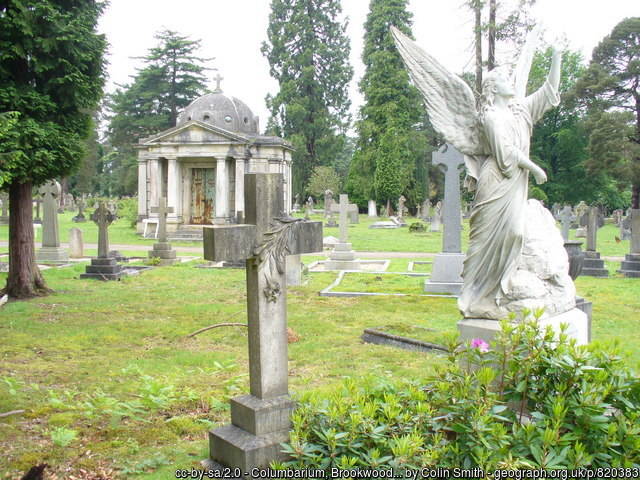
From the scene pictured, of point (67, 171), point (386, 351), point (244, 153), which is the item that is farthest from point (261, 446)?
point (244, 153)

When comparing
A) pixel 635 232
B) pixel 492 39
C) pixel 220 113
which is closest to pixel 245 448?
pixel 635 232

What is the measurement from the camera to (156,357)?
6.78m

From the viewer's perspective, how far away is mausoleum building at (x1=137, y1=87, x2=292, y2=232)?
86.7 feet

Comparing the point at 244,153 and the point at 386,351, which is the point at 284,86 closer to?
the point at 244,153

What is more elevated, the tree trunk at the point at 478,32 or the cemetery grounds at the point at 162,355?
the tree trunk at the point at 478,32

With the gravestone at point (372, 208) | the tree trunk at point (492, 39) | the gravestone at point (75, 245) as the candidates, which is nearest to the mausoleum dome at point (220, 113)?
the gravestone at point (75, 245)

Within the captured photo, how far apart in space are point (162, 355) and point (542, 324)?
4.44 m

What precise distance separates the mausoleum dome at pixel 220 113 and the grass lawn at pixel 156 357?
55.6 ft

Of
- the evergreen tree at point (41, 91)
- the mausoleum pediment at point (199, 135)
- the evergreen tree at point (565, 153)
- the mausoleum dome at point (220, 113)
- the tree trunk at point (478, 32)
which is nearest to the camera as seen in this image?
the evergreen tree at point (41, 91)

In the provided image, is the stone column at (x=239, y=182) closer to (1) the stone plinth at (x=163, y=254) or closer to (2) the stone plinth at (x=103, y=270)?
(1) the stone plinth at (x=163, y=254)

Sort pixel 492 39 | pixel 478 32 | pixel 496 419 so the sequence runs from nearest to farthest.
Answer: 1. pixel 496 419
2. pixel 478 32
3. pixel 492 39

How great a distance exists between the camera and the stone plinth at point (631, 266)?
14.5 meters

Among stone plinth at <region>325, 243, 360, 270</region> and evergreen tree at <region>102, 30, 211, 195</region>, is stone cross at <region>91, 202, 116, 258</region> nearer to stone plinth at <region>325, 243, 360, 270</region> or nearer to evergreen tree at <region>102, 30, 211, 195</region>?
stone plinth at <region>325, 243, 360, 270</region>

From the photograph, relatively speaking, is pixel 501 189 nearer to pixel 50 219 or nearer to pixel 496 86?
pixel 496 86
